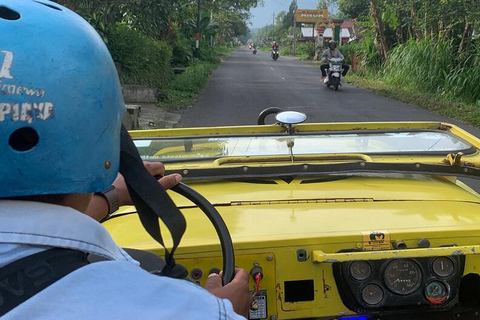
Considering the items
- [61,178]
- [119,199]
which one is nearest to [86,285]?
[61,178]

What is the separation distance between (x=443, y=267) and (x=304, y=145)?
123 cm

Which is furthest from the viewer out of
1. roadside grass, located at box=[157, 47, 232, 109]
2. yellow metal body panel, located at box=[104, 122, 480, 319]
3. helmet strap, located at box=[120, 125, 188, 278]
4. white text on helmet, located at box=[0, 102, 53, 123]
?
roadside grass, located at box=[157, 47, 232, 109]

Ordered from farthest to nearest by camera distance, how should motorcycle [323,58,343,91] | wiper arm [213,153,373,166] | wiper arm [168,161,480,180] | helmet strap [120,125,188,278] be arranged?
1. motorcycle [323,58,343,91]
2. wiper arm [213,153,373,166]
3. wiper arm [168,161,480,180]
4. helmet strap [120,125,188,278]

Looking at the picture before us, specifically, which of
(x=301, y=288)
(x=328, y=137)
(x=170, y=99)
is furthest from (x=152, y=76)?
(x=301, y=288)

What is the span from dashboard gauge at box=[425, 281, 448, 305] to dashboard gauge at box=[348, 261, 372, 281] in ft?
0.72

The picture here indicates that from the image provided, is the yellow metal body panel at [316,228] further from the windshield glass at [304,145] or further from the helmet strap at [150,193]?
the helmet strap at [150,193]

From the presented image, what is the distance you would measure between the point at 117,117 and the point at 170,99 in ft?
45.7

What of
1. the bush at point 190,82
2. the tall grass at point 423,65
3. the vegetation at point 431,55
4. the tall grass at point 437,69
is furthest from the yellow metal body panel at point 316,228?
the bush at point 190,82

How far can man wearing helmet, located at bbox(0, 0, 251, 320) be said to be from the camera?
33.1 inches

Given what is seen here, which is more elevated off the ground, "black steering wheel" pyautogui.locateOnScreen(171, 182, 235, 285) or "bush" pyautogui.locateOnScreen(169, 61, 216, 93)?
"black steering wheel" pyautogui.locateOnScreen(171, 182, 235, 285)

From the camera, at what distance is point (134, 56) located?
15.1 m

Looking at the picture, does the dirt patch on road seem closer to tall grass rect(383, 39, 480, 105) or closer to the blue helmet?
tall grass rect(383, 39, 480, 105)

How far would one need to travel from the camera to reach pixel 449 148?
9.16ft

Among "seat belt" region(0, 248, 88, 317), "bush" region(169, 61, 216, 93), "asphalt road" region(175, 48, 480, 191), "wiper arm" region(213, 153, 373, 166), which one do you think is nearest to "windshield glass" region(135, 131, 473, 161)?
"wiper arm" region(213, 153, 373, 166)
